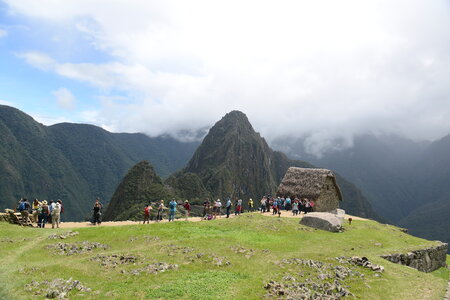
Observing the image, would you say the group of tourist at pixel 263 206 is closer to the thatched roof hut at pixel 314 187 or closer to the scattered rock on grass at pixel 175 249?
the thatched roof hut at pixel 314 187

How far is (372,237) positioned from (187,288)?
2779 cm

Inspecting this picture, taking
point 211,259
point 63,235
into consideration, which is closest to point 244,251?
point 211,259

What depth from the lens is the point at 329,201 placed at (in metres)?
60.9

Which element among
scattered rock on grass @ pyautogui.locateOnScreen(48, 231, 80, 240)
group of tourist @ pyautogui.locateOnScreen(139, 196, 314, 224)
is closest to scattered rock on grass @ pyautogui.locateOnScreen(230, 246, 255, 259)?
group of tourist @ pyautogui.locateOnScreen(139, 196, 314, 224)

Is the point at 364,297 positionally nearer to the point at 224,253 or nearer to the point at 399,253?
the point at 224,253

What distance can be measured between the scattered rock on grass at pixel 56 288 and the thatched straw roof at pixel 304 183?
149 ft

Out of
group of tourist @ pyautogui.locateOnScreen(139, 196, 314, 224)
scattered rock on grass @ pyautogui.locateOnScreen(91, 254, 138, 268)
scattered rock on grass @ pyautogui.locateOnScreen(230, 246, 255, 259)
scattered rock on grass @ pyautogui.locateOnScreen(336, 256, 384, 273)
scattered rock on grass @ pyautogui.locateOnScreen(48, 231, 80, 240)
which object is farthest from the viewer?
group of tourist @ pyautogui.locateOnScreen(139, 196, 314, 224)

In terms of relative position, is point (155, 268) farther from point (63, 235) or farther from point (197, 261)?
point (63, 235)

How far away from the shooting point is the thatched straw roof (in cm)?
5784

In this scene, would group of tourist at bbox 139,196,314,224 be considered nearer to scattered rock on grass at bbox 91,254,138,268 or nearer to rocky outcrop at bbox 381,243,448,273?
scattered rock on grass at bbox 91,254,138,268

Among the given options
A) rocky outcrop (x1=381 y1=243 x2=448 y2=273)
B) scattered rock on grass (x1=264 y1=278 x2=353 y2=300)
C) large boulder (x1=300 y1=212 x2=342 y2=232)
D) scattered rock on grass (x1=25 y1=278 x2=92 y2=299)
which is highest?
large boulder (x1=300 y1=212 x2=342 y2=232)

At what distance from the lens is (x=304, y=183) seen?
60.2 metres

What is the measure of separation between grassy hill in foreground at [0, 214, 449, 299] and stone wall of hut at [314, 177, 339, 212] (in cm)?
2074

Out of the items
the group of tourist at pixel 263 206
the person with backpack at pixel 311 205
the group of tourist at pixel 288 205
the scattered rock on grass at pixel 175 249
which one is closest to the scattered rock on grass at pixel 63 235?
the scattered rock on grass at pixel 175 249
